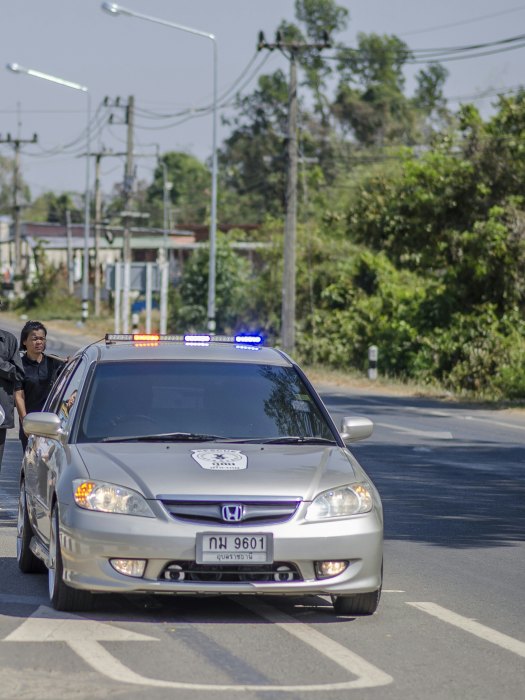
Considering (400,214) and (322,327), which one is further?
(322,327)

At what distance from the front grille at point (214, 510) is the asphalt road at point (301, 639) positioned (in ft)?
1.85

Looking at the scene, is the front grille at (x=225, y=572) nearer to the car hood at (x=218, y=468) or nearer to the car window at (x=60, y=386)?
the car hood at (x=218, y=468)

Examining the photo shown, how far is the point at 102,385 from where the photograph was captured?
9.11m

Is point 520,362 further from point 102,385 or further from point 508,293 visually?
point 102,385

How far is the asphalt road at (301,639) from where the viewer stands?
21.4 ft

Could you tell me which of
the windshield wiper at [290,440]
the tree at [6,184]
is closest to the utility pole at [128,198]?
the windshield wiper at [290,440]

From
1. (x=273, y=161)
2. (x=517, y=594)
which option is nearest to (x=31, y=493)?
(x=517, y=594)

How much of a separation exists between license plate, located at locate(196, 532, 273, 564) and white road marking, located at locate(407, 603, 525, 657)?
1.17 meters

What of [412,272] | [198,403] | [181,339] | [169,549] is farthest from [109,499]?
[412,272]

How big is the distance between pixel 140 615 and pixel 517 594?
2474 millimetres

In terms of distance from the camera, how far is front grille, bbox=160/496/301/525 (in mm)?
7781

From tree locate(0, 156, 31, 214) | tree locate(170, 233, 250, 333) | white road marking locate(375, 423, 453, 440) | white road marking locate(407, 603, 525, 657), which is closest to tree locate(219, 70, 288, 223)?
tree locate(170, 233, 250, 333)

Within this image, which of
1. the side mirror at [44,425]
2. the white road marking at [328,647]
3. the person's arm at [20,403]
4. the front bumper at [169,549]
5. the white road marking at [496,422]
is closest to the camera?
the white road marking at [328,647]

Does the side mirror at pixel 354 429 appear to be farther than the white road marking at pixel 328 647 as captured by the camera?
Yes
